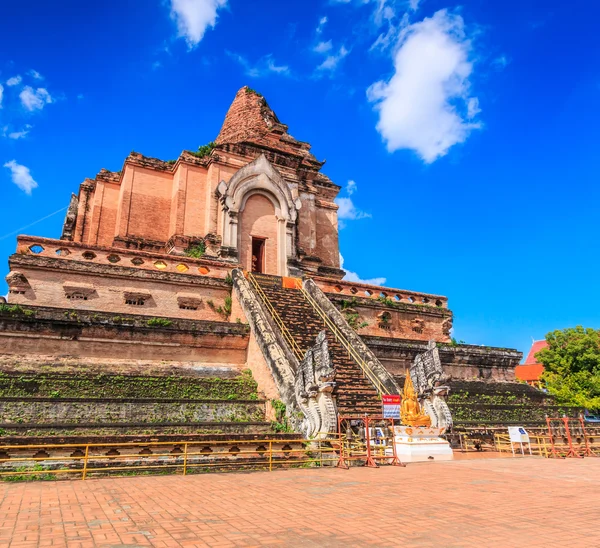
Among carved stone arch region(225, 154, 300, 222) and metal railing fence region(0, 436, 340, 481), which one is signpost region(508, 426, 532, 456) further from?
carved stone arch region(225, 154, 300, 222)

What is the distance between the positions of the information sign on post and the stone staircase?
98 cm

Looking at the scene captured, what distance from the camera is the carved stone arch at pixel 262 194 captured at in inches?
930

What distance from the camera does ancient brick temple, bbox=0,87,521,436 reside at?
14.9m

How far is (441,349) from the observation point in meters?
20.4

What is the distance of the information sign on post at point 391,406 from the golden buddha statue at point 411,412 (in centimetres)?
26

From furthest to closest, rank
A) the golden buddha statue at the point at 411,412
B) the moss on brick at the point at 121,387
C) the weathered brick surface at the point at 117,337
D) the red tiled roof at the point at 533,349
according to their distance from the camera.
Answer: the red tiled roof at the point at 533,349
the weathered brick surface at the point at 117,337
the golden buddha statue at the point at 411,412
the moss on brick at the point at 121,387

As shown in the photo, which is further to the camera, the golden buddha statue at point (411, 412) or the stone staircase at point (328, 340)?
the stone staircase at point (328, 340)

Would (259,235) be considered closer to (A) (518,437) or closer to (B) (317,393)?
(B) (317,393)

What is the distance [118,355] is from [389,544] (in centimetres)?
1194

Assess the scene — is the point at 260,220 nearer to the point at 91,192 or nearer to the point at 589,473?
the point at 91,192

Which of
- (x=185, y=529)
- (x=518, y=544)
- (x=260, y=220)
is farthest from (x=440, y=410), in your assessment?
(x=260, y=220)

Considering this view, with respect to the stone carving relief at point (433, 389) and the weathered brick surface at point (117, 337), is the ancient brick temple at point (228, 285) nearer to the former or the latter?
the weathered brick surface at point (117, 337)

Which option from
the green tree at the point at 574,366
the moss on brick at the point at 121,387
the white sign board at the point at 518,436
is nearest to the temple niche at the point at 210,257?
the moss on brick at the point at 121,387

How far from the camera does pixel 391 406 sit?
12695 mm
